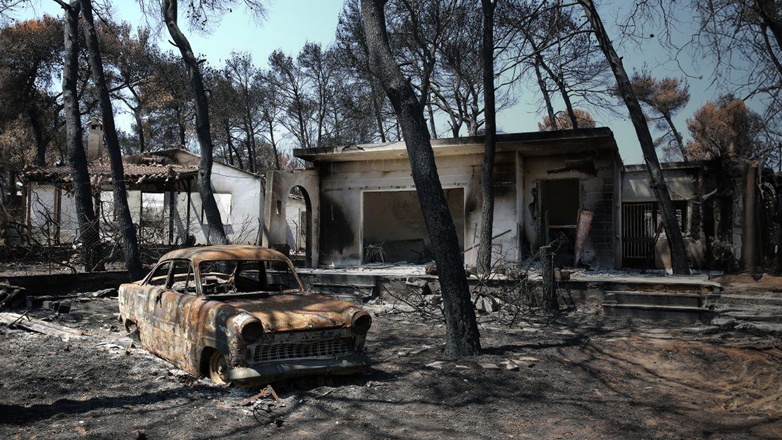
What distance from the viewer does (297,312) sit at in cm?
597

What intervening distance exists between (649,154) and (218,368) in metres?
11.3

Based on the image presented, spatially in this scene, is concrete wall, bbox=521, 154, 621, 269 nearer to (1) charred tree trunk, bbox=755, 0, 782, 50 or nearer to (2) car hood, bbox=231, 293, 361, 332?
(1) charred tree trunk, bbox=755, 0, 782, 50

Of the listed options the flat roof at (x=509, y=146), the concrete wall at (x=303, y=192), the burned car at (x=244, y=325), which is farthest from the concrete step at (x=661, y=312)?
the concrete wall at (x=303, y=192)

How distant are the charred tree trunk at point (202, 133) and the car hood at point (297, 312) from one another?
740 centimetres

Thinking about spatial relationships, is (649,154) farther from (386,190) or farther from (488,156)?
(386,190)

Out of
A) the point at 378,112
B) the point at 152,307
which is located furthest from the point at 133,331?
the point at 378,112

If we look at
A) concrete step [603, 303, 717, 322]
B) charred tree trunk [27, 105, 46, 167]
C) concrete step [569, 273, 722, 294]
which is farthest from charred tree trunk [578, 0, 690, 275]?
charred tree trunk [27, 105, 46, 167]

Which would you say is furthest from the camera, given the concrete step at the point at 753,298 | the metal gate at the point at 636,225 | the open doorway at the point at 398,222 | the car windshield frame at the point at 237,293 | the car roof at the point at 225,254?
the open doorway at the point at 398,222

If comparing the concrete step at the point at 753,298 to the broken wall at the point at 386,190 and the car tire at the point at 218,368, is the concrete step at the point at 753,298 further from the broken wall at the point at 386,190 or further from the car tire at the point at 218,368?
the car tire at the point at 218,368

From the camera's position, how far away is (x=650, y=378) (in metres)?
6.37

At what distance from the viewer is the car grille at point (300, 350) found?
5570 mm

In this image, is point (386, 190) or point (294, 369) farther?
point (386, 190)

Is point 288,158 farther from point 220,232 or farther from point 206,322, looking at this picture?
point 206,322

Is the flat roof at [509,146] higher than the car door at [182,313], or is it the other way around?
the flat roof at [509,146]
